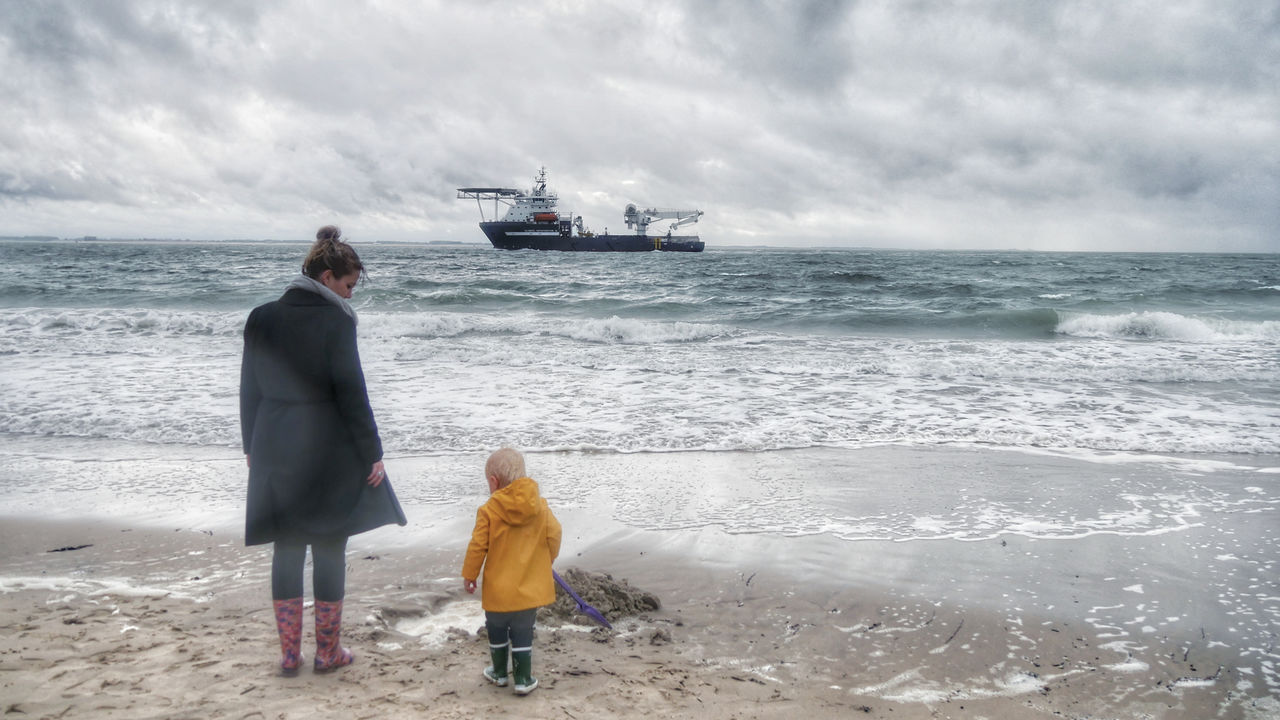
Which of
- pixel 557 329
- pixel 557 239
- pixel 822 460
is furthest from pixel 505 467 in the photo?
pixel 557 239

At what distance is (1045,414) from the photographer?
7.62 metres

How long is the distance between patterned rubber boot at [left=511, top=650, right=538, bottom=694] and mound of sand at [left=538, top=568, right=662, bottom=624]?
60cm

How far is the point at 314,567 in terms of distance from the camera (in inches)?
102

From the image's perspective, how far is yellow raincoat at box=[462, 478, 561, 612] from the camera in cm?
242

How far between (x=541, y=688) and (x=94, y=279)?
34.1 meters

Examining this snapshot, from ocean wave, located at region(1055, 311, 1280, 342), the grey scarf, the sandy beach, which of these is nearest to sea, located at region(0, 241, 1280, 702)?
the sandy beach

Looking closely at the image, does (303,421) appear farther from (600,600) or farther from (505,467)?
(600,600)

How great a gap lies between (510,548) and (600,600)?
36.4 inches

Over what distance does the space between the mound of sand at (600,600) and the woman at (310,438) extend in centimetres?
92

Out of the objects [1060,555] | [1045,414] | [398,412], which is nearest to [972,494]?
Result: [1060,555]

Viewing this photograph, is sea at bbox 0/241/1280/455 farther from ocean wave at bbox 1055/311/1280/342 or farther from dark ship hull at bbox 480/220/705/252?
dark ship hull at bbox 480/220/705/252

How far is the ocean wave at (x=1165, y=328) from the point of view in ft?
52.2

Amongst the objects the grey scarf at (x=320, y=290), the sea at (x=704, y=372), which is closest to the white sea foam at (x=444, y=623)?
the grey scarf at (x=320, y=290)

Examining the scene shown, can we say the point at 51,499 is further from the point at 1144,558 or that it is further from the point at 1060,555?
the point at 1144,558
